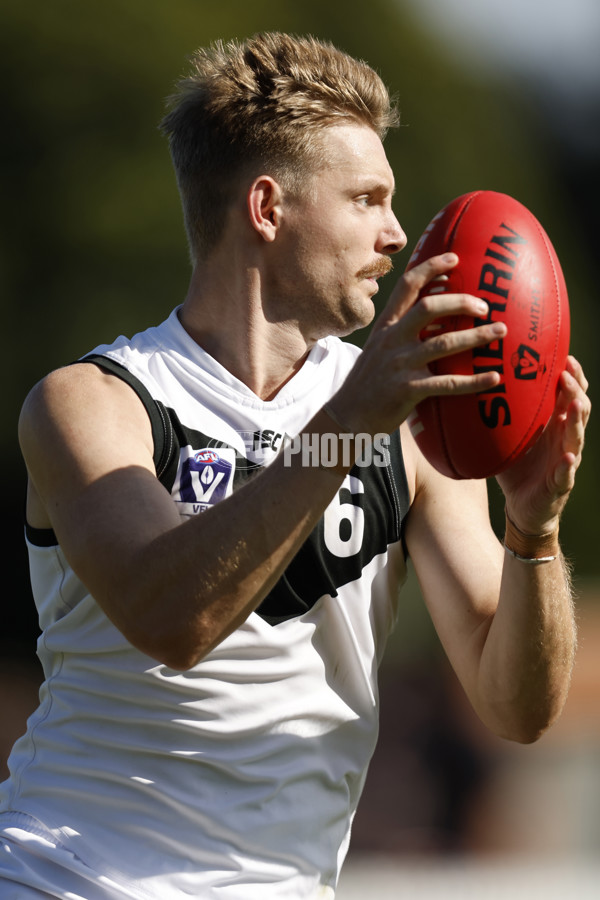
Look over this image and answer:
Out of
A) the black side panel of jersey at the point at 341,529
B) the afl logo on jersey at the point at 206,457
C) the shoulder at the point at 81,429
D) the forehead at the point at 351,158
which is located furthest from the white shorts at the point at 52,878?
the forehead at the point at 351,158

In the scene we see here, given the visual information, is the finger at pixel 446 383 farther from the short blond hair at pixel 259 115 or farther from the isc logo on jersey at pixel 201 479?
the short blond hair at pixel 259 115

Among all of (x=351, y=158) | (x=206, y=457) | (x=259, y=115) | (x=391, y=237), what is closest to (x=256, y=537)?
(x=206, y=457)

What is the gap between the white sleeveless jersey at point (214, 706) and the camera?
8.55 feet

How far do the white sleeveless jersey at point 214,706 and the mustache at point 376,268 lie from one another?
350mm

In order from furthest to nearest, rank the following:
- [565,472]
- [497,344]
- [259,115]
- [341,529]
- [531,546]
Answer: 1. [259,115]
2. [341,529]
3. [531,546]
4. [565,472]
5. [497,344]

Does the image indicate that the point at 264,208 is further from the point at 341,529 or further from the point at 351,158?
the point at 341,529

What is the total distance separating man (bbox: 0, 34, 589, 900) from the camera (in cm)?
214

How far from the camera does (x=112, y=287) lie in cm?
895

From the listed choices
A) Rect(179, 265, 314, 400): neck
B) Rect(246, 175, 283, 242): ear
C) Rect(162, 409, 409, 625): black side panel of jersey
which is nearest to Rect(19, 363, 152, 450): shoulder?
Rect(162, 409, 409, 625): black side panel of jersey

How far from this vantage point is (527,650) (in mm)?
2664

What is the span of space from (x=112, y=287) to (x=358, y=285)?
631cm

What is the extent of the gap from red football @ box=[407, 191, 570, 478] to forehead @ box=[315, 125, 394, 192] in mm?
435

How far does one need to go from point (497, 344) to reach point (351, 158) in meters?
0.83

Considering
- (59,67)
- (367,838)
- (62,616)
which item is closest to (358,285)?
(62,616)
